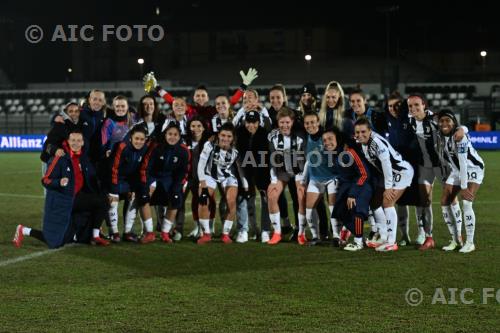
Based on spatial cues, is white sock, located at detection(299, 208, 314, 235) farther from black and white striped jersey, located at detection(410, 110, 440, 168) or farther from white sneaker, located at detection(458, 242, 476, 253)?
white sneaker, located at detection(458, 242, 476, 253)

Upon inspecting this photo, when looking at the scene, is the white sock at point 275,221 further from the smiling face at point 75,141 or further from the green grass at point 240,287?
the smiling face at point 75,141

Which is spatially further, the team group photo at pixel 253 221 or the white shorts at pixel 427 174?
the white shorts at pixel 427 174

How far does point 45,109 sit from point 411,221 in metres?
36.2

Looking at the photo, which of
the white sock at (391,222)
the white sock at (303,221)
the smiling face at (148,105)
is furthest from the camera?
the smiling face at (148,105)

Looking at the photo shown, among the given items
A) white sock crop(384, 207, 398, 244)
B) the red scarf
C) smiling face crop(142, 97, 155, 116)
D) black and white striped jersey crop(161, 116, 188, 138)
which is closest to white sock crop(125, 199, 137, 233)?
the red scarf

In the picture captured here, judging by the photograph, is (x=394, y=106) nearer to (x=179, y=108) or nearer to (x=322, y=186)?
(x=322, y=186)

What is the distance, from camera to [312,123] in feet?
28.6

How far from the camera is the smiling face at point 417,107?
8.44m

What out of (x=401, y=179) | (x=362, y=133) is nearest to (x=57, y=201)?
(x=362, y=133)

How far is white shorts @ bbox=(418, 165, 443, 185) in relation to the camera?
8766 millimetres

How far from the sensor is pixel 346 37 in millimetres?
53906

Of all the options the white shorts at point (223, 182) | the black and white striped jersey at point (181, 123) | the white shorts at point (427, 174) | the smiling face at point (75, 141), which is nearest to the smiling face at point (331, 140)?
the white shorts at point (427, 174)

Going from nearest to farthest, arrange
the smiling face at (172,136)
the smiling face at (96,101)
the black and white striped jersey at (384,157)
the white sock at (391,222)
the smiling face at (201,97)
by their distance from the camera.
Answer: the black and white striped jersey at (384,157) → the white sock at (391,222) → the smiling face at (172,136) → the smiling face at (96,101) → the smiling face at (201,97)

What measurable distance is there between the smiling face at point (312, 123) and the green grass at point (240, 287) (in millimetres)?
1320
